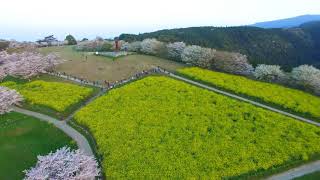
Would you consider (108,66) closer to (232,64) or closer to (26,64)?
(26,64)

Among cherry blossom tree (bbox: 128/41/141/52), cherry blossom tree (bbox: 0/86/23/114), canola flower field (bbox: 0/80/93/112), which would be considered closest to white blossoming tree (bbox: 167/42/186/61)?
cherry blossom tree (bbox: 128/41/141/52)

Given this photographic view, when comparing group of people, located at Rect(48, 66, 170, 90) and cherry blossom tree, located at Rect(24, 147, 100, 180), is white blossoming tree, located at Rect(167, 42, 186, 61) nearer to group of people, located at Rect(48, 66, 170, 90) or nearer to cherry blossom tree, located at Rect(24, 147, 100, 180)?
group of people, located at Rect(48, 66, 170, 90)

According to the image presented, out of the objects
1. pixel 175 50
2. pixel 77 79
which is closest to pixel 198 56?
pixel 175 50

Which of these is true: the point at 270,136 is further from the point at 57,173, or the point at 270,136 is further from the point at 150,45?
the point at 150,45

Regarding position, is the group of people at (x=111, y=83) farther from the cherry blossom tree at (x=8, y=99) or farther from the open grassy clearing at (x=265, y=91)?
the cherry blossom tree at (x=8, y=99)

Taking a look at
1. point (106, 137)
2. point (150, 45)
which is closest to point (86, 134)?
point (106, 137)

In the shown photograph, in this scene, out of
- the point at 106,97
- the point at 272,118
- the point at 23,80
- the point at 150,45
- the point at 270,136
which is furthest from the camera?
the point at 150,45
